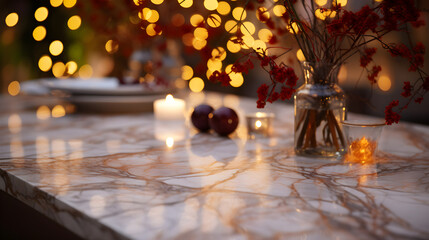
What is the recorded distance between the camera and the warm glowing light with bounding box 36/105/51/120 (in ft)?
4.33

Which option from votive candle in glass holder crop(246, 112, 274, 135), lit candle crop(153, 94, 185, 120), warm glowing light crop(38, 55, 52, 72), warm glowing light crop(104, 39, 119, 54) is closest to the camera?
votive candle in glass holder crop(246, 112, 274, 135)

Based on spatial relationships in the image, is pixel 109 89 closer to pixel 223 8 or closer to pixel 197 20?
pixel 197 20

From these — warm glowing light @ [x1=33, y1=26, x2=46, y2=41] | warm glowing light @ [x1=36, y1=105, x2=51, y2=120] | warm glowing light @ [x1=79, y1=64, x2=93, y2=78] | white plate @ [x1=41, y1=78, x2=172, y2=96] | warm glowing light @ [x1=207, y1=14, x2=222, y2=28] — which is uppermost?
warm glowing light @ [x1=33, y1=26, x2=46, y2=41]

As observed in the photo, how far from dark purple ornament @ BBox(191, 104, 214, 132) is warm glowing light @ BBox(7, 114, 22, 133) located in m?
0.46

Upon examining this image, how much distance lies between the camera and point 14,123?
1214 millimetres

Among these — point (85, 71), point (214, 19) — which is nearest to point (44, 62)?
point (85, 71)

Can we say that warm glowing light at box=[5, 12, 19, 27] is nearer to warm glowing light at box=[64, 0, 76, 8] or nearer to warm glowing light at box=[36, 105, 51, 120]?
warm glowing light at box=[64, 0, 76, 8]

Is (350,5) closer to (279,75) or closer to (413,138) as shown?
(413,138)

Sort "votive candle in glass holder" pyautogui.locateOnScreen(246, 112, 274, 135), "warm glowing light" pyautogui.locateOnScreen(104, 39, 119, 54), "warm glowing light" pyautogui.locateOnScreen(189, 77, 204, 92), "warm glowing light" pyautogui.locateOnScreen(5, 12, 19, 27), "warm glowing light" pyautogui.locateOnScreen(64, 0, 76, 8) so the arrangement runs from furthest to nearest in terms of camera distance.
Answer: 1. "warm glowing light" pyautogui.locateOnScreen(189, 77, 204, 92)
2. "warm glowing light" pyautogui.locateOnScreen(5, 12, 19, 27)
3. "warm glowing light" pyautogui.locateOnScreen(64, 0, 76, 8)
4. "warm glowing light" pyautogui.locateOnScreen(104, 39, 119, 54)
5. "votive candle in glass holder" pyautogui.locateOnScreen(246, 112, 274, 135)

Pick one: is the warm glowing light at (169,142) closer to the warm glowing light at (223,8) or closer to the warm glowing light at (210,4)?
the warm glowing light at (210,4)

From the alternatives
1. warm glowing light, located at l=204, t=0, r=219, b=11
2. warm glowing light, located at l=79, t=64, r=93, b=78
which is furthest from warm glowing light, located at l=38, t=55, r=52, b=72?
warm glowing light, located at l=204, t=0, r=219, b=11

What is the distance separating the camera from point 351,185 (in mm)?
672

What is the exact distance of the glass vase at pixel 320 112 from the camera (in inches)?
32.7

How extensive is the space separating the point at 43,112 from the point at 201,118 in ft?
1.98
